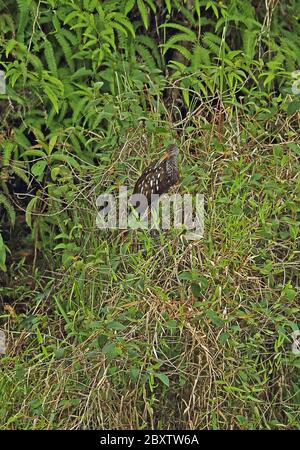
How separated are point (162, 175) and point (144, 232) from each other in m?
0.28

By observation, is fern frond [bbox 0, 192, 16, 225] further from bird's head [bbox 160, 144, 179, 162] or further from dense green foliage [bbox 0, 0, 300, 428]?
bird's head [bbox 160, 144, 179, 162]

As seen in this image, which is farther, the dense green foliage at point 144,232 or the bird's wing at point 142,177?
the bird's wing at point 142,177

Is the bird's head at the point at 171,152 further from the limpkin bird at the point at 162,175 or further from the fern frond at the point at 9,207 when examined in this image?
the fern frond at the point at 9,207

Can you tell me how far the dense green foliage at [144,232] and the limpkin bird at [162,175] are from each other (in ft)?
0.22

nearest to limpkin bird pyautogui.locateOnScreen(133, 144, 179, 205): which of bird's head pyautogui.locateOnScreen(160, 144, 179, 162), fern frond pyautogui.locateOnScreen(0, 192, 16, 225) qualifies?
bird's head pyautogui.locateOnScreen(160, 144, 179, 162)

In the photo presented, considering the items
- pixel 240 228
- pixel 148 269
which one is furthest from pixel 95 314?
pixel 240 228

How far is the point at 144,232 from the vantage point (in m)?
4.97

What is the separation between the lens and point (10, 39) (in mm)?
5762

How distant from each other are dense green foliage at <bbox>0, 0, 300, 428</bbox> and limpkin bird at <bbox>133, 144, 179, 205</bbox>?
0.07m

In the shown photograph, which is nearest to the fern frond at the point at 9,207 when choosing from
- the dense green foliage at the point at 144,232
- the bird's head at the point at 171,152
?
the dense green foliage at the point at 144,232

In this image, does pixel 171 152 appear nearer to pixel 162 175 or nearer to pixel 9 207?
pixel 162 175

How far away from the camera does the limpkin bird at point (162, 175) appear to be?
5.10 m

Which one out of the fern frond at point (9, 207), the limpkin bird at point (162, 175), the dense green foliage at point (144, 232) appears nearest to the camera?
the dense green foliage at point (144, 232)

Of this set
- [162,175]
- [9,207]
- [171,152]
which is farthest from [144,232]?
[9,207]
